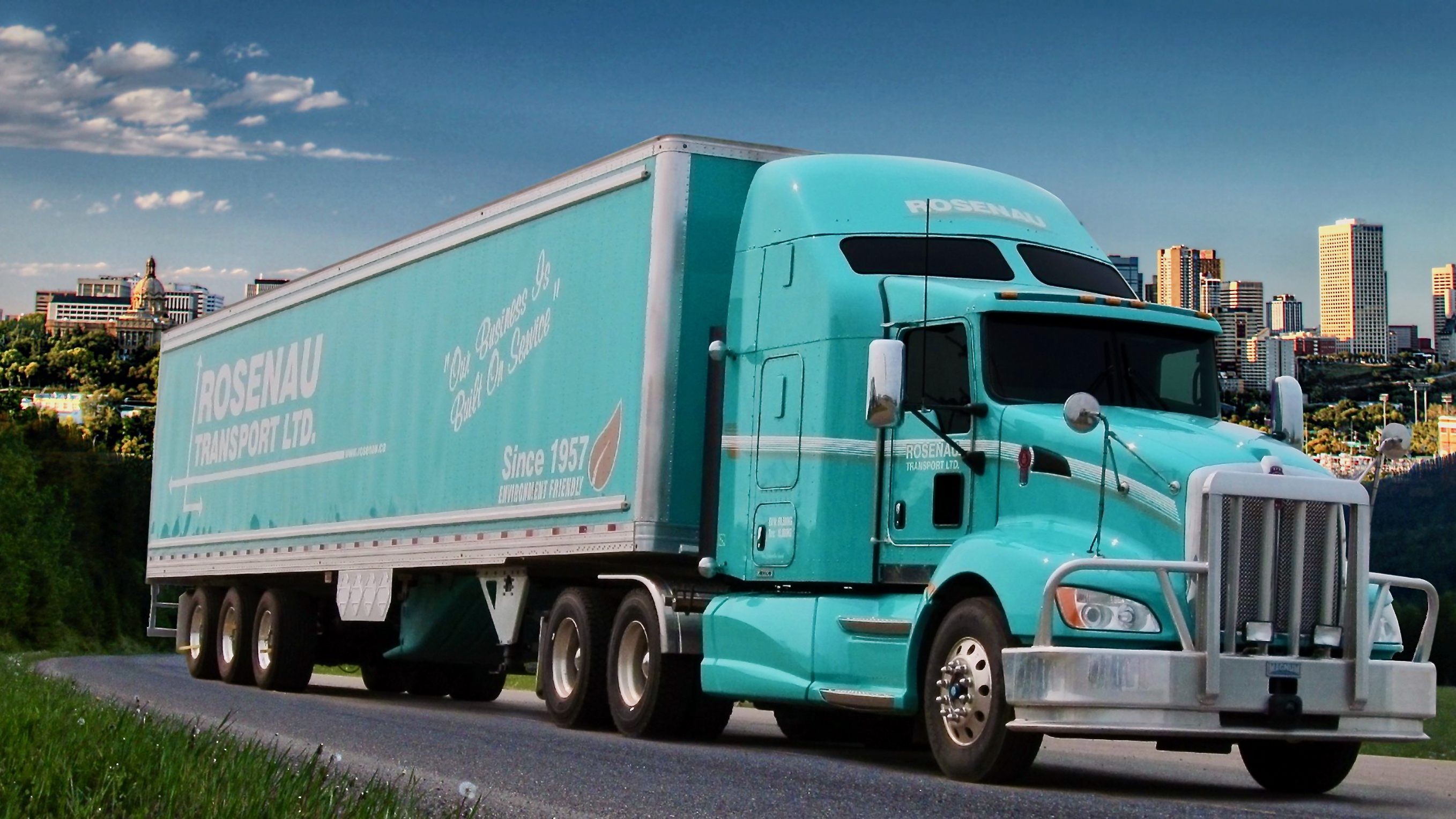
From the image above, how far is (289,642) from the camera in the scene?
2114cm

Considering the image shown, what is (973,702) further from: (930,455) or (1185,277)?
(1185,277)

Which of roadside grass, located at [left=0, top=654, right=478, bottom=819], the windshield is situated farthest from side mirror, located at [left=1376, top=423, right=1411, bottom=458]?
roadside grass, located at [left=0, top=654, right=478, bottom=819]

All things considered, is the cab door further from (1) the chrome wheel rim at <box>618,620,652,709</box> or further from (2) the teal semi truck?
(1) the chrome wheel rim at <box>618,620,652,709</box>

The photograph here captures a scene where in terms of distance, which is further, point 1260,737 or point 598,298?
point 598,298

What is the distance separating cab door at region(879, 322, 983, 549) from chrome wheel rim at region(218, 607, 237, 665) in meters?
13.2

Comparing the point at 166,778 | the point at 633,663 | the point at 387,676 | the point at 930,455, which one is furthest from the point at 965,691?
the point at 387,676

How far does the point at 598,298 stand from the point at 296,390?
8110mm

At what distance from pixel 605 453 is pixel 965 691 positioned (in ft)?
15.8

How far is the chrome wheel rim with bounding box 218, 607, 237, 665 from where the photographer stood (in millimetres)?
22781

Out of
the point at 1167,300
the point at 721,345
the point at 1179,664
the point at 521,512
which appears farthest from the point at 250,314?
the point at 1179,664

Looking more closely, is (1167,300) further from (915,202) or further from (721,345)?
(721,345)

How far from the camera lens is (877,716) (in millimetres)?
14281

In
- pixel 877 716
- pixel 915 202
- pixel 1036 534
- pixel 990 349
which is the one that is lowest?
pixel 877 716

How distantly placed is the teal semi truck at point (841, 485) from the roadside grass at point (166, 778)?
3560mm
